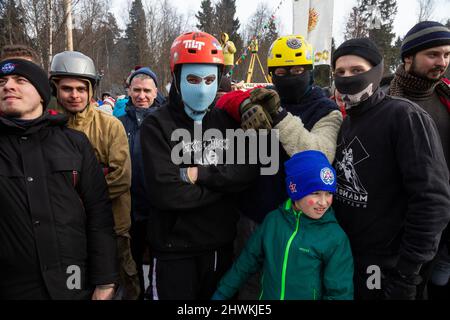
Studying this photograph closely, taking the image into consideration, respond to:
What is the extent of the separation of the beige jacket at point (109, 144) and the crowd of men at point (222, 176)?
0.44m

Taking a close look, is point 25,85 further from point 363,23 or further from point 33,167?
point 363,23

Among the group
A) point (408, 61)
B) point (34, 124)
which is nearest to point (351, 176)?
point (408, 61)

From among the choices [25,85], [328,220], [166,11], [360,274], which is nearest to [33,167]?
[25,85]

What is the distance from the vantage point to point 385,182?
229 centimetres

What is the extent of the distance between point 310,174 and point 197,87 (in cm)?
108

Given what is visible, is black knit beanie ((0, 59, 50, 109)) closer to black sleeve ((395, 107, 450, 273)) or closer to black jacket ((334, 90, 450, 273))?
black jacket ((334, 90, 450, 273))

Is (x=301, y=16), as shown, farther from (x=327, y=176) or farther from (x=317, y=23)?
(x=327, y=176)

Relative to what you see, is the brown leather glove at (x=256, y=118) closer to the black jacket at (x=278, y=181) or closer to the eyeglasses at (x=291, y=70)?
the black jacket at (x=278, y=181)

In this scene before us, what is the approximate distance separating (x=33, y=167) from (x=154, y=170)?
0.81m

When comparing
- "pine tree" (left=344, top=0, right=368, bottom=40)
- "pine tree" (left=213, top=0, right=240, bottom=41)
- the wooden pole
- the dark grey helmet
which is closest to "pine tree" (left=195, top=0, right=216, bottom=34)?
"pine tree" (left=213, top=0, right=240, bottom=41)

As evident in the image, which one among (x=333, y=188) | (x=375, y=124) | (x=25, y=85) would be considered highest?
(x=25, y=85)

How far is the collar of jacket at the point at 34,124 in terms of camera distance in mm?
2209

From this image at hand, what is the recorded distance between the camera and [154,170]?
95.9 inches

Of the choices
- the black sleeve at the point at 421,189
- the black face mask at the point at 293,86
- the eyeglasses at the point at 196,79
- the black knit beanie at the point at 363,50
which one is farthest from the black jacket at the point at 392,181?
the eyeglasses at the point at 196,79
